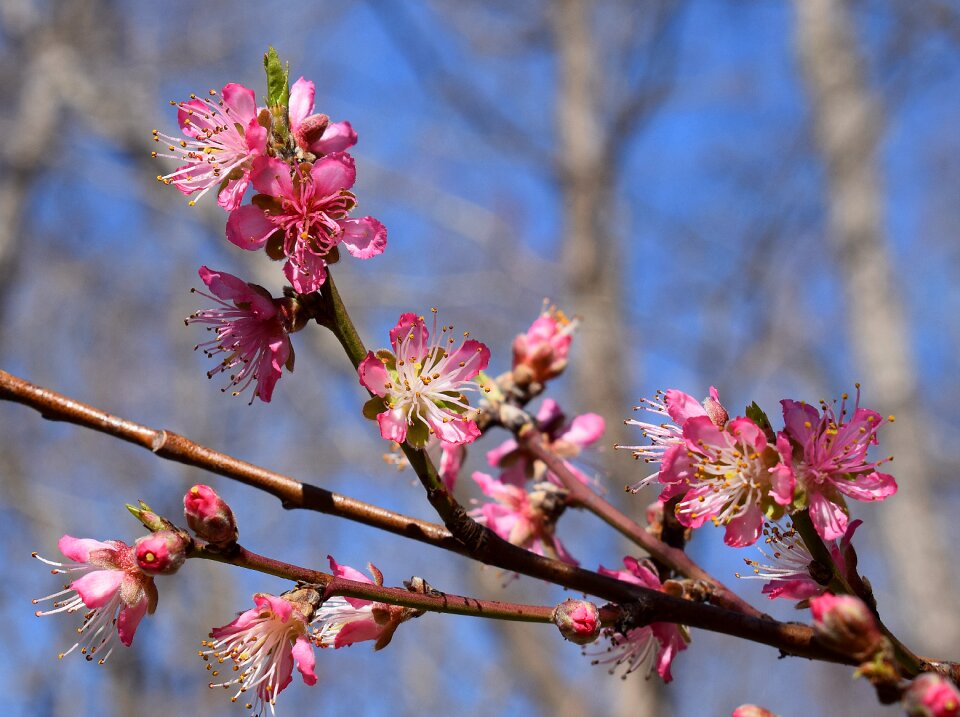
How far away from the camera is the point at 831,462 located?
1.24 metres

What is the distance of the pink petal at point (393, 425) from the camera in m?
1.21

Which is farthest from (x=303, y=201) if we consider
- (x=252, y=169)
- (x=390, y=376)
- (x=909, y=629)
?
(x=909, y=629)

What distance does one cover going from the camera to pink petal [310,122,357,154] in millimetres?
1325

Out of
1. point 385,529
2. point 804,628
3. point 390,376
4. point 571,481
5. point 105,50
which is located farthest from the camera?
point 105,50

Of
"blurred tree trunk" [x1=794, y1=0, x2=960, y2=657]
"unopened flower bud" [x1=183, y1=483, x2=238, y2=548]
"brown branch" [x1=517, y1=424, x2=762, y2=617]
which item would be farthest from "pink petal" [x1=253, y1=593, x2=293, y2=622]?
"blurred tree trunk" [x1=794, y1=0, x2=960, y2=657]

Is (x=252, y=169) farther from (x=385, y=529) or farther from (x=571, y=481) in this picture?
(x=571, y=481)

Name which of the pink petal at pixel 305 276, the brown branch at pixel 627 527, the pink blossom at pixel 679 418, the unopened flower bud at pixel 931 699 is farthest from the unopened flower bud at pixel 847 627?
the pink petal at pixel 305 276

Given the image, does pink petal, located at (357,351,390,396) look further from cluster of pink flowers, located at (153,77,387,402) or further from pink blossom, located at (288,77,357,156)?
pink blossom, located at (288,77,357,156)

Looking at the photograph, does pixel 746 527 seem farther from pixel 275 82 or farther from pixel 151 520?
pixel 275 82

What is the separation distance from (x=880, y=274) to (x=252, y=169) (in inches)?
311

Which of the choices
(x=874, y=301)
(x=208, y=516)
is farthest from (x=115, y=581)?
(x=874, y=301)

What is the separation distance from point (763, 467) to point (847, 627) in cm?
29

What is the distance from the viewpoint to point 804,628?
3.59 ft

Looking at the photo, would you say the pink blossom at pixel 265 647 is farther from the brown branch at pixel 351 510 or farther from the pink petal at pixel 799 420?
the pink petal at pixel 799 420
